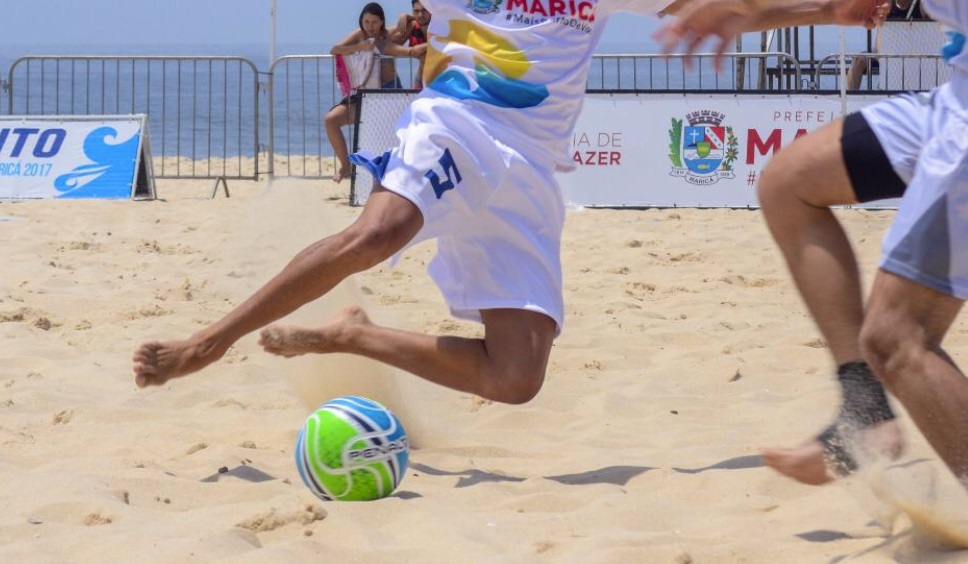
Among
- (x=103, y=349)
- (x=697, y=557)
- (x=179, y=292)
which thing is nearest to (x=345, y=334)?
(x=697, y=557)

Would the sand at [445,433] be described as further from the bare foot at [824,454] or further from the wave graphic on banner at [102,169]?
the wave graphic on banner at [102,169]

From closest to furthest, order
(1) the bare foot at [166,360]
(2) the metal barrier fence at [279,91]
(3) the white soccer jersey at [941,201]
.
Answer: (3) the white soccer jersey at [941,201] < (1) the bare foot at [166,360] < (2) the metal barrier fence at [279,91]

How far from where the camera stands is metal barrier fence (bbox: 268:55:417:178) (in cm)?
1261

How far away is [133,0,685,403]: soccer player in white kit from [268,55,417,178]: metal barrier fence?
7091 mm

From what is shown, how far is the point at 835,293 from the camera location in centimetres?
283

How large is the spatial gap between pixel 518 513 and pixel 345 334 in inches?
29.5

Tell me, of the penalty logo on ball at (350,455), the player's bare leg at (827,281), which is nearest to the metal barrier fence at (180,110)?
the penalty logo on ball at (350,455)

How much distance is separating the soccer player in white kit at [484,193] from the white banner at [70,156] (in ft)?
25.9

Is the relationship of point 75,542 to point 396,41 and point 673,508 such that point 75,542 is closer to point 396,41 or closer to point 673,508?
point 673,508

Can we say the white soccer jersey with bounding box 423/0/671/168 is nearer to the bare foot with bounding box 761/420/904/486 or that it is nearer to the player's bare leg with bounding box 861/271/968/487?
the bare foot with bounding box 761/420/904/486

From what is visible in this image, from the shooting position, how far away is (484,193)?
3566 mm

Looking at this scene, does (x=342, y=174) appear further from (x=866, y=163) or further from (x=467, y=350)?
(x=866, y=163)

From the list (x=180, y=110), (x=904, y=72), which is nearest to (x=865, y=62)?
(x=904, y=72)

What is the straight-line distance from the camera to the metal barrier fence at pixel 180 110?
13.1 meters
